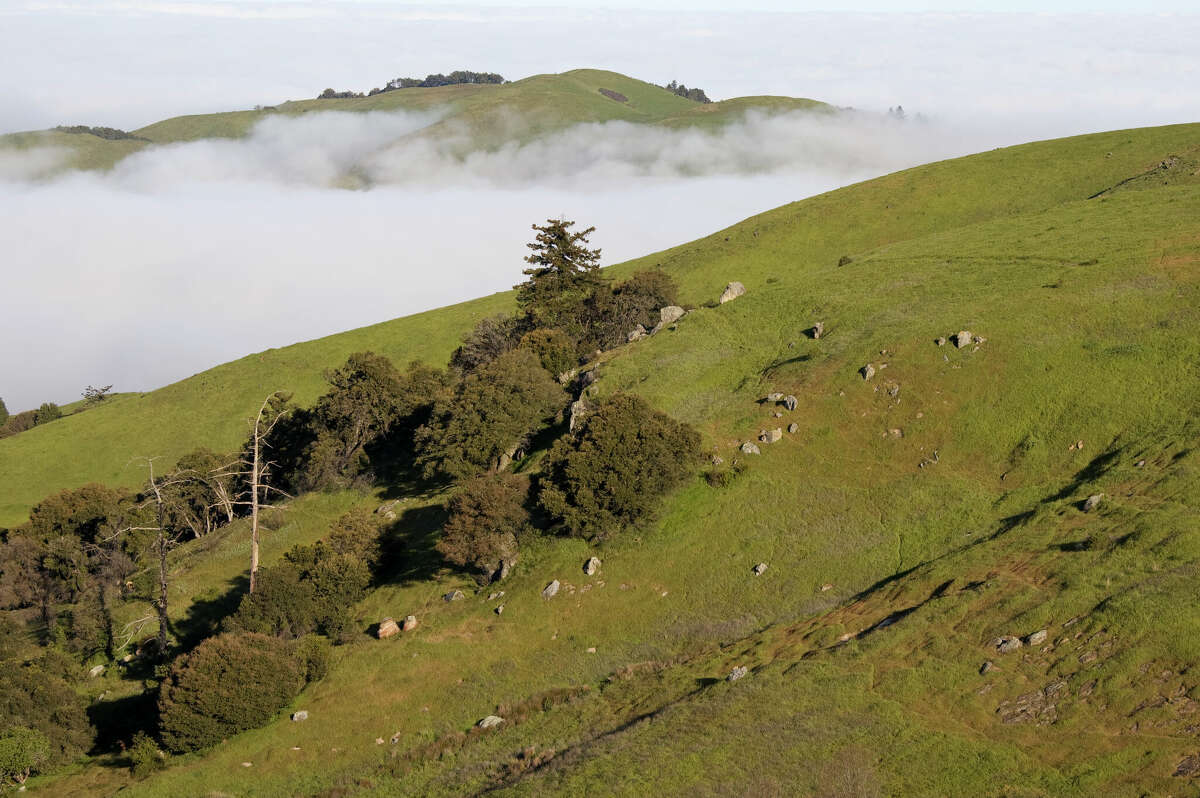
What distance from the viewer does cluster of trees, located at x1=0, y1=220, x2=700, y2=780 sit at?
40.0 meters

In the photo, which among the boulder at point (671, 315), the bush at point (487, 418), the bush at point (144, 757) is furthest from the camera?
the boulder at point (671, 315)

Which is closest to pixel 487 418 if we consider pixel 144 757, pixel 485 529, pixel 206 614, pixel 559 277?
pixel 485 529

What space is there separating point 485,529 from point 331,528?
1181 cm

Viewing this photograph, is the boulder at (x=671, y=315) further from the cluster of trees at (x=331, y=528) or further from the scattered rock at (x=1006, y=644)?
the scattered rock at (x=1006, y=644)

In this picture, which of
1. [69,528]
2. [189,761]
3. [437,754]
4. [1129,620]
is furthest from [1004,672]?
[69,528]

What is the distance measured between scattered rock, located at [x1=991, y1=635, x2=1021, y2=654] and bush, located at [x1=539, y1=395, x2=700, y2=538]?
1937 cm

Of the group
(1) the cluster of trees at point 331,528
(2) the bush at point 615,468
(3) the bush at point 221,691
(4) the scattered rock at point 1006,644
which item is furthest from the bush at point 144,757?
(4) the scattered rock at point 1006,644

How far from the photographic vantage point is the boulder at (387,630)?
1766 inches

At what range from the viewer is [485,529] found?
154 feet

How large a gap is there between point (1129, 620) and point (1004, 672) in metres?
4.16

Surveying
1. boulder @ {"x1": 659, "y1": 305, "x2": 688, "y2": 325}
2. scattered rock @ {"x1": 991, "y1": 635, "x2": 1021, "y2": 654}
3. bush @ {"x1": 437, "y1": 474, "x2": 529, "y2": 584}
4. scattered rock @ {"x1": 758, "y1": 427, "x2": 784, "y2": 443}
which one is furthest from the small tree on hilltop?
scattered rock @ {"x1": 991, "y1": 635, "x2": 1021, "y2": 654}

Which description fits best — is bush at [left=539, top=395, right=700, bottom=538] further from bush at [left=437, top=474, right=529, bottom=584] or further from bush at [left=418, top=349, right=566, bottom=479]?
bush at [left=418, top=349, right=566, bottom=479]

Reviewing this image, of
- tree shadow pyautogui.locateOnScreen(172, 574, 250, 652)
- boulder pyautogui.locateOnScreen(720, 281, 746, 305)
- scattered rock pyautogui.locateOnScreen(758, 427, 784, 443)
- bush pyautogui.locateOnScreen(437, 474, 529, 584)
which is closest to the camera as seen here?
bush pyautogui.locateOnScreen(437, 474, 529, 584)

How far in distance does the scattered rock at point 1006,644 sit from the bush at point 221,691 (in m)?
28.3
